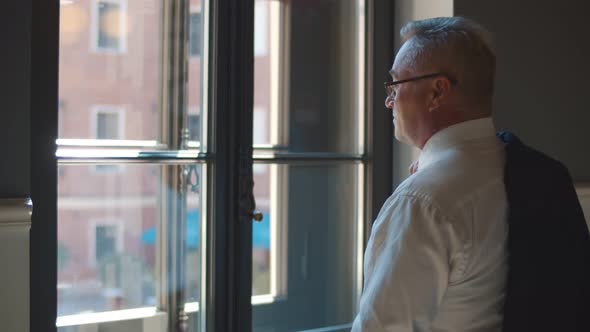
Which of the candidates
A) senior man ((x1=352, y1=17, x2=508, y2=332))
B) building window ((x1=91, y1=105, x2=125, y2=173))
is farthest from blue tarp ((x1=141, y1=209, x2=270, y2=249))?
senior man ((x1=352, y1=17, x2=508, y2=332))

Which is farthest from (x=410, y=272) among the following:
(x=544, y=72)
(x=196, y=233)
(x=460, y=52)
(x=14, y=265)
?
(x=544, y=72)

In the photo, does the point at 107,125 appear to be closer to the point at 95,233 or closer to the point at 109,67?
the point at 109,67

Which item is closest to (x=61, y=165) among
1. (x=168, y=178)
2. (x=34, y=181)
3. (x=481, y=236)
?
(x=34, y=181)

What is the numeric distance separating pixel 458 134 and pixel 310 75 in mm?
903

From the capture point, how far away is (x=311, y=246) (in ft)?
6.96

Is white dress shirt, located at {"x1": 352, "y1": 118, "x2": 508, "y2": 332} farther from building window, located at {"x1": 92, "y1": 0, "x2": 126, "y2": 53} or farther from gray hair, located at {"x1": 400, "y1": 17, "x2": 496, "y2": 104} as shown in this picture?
building window, located at {"x1": 92, "y1": 0, "x2": 126, "y2": 53}

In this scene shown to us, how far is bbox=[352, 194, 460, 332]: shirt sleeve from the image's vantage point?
43.5 inches

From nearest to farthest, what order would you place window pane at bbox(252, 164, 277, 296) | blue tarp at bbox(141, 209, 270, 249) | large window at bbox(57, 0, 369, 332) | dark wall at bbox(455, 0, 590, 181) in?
large window at bbox(57, 0, 369, 332) < blue tarp at bbox(141, 209, 270, 249) < window pane at bbox(252, 164, 277, 296) < dark wall at bbox(455, 0, 590, 181)

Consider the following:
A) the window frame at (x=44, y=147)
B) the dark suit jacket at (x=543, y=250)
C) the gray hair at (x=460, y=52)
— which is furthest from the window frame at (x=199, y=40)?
the dark suit jacket at (x=543, y=250)

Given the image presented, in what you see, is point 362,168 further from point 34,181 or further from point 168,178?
point 34,181

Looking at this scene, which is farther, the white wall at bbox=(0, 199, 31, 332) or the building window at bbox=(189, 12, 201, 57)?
the building window at bbox=(189, 12, 201, 57)

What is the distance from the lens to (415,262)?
111cm

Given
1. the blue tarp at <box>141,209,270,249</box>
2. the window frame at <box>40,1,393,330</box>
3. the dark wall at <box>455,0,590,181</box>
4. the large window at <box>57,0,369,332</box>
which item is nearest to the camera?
the window frame at <box>40,1,393,330</box>

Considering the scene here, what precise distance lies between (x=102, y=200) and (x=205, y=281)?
36 centimetres
